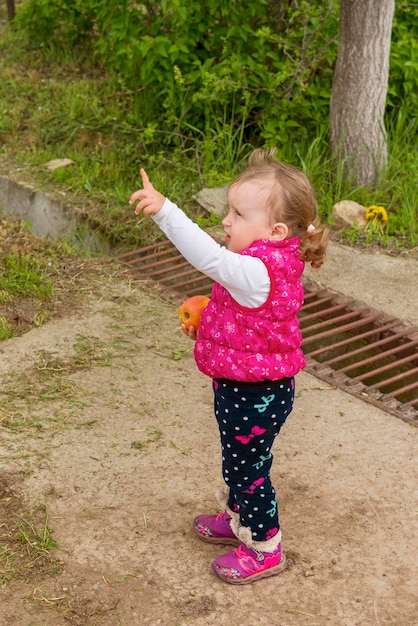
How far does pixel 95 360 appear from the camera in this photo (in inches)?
Answer: 167

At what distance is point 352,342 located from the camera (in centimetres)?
473

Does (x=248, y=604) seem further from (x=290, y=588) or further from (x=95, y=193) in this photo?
(x=95, y=193)

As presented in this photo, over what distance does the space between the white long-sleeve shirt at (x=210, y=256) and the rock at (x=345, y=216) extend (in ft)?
11.1

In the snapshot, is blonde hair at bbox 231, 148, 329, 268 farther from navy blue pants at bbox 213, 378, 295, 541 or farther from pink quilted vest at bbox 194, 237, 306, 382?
navy blue pants at bbox 213, 378, 295, 541

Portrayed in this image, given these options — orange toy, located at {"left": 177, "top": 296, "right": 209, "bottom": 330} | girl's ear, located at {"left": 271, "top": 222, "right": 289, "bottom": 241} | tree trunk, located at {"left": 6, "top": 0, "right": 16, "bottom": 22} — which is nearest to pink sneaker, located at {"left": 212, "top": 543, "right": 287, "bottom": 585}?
orange toy, located at {"left": 177, "top": 296, "right": 209, "bottom": 330}

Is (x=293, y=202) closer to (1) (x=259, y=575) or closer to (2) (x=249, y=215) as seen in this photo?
(2) (x=249, y=215)

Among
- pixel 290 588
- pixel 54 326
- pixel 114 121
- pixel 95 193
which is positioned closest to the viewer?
pixel 290 588

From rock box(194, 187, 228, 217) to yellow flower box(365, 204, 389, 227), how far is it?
89 centimetres

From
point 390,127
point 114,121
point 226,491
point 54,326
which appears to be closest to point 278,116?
point 390,127

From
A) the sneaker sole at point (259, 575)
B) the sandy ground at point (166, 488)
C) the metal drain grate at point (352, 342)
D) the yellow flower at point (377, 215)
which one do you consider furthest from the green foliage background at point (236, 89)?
the sneaker sole at point (259, 575)

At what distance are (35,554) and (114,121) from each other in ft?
15.1

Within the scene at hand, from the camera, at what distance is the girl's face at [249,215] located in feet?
8.65

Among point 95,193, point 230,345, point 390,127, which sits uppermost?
point 230,345

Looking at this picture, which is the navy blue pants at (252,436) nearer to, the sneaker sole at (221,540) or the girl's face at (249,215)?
the sneaker sole at (221,540)
